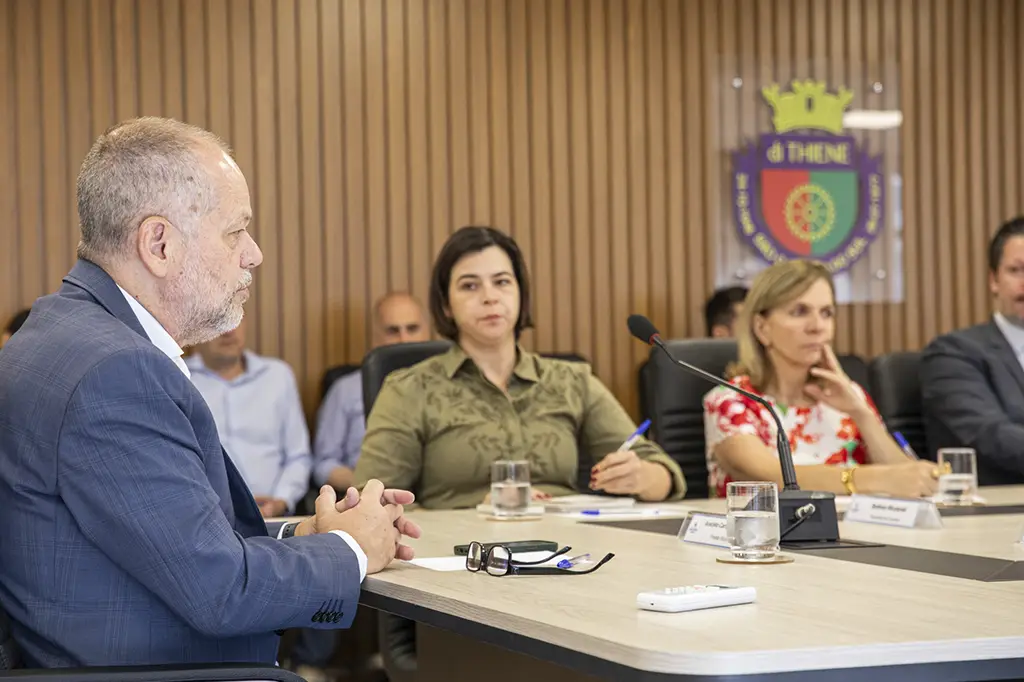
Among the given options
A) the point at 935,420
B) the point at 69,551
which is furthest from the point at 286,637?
the point at 69,551

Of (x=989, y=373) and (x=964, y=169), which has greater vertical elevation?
(x=964, y=169)

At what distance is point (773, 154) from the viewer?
19.6 ft

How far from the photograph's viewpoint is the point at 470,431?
10.9ft

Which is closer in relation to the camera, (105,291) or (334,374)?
(105,291)

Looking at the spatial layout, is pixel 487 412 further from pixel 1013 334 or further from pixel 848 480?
pixel 1013 334

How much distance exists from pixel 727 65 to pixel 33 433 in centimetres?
479

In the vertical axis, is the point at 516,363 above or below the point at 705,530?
above

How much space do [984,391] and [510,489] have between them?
203 centimetres

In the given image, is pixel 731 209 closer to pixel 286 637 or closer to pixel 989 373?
pixel 989 373

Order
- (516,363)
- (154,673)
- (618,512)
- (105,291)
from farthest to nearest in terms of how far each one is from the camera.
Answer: (516,363), (618,512), (105,291), (154,673)

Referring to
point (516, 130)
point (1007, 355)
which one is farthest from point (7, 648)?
point (516, 130)

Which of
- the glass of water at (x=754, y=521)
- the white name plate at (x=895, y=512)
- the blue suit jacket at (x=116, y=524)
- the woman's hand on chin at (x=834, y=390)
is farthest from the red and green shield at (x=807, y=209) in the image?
the blue suit jacket at (x=116, y=524)

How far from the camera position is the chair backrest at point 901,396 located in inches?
171

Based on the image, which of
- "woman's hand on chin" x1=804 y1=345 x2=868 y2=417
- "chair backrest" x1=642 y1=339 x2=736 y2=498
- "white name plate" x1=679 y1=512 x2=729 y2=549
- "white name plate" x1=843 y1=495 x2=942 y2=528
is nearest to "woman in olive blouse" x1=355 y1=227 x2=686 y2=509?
"chair backrest" x1=642 y1=339 x2=736 y2=498
